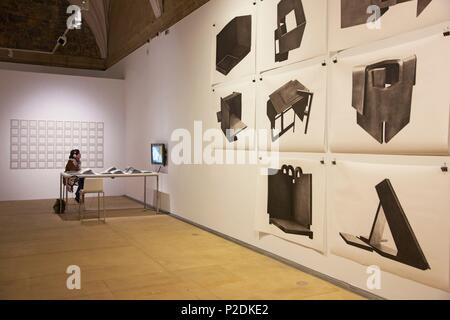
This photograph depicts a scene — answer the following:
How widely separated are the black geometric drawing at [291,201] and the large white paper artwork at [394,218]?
1.19 ft

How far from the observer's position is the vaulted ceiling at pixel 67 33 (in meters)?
10.8

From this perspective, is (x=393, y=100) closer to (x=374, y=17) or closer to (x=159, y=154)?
(x=374, y=17)

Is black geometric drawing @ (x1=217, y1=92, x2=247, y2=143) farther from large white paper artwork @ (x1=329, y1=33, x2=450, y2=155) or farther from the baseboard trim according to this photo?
large white paper artwork @ (x1=329, y1=33, x2=450, y2=155)

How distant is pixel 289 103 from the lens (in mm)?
4543

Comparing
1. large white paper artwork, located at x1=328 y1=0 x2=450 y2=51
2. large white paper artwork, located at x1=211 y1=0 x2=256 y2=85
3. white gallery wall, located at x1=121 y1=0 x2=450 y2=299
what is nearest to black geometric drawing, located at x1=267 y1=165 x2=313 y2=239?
white gallery wall, located at x1=121 y1=0 x2=450 y2=299

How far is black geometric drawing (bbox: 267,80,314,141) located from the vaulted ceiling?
6.00m

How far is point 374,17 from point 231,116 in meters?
2.58

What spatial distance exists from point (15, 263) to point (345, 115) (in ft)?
12.3

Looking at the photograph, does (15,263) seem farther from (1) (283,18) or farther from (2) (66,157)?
(2) (66,157)

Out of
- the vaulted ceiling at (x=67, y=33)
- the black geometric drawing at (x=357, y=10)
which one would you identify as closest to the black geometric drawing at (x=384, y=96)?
the black geometric drawing at (x=357, y=10)

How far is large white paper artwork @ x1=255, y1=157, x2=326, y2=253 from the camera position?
4160 millimetres

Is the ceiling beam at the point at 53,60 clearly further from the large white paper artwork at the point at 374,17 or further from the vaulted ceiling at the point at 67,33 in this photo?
the large white paper artwork at the point at 374,17
